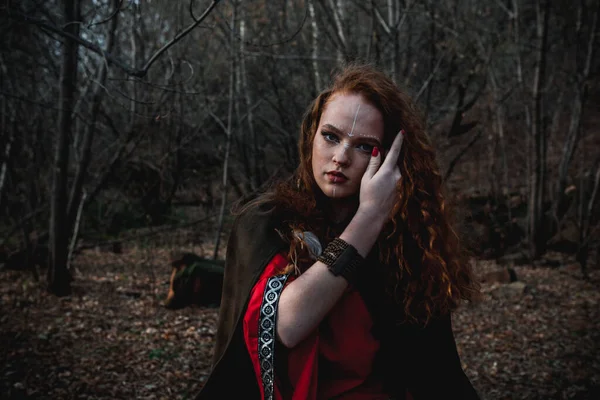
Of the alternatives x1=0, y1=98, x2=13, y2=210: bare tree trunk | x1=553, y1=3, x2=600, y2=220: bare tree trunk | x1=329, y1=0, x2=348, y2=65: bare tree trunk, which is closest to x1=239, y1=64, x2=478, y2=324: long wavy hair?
x1=0, y1=98, x2=13, y2=210: bare tree trunk

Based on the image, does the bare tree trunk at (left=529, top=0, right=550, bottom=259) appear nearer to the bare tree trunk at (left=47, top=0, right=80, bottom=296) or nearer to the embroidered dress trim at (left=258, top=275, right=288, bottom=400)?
the bare tree trunk at (left=47, top=0, right=80, bottom=296)

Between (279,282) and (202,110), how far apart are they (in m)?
8.83

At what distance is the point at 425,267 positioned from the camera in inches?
75.7

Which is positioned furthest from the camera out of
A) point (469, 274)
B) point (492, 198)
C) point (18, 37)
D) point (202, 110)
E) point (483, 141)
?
point (483, 141)

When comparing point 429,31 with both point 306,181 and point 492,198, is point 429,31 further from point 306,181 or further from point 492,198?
point 306,181

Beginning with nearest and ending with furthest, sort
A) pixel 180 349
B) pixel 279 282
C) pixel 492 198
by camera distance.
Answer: pixel 279 282
pixel 180 349
pixel 492 198

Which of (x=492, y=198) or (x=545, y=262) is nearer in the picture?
(x=545, y=262)

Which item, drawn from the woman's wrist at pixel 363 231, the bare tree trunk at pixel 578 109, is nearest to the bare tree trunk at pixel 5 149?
the woman's wrist at pixel 363 231

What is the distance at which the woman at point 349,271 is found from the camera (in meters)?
1.58

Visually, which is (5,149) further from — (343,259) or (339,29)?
(343,259)

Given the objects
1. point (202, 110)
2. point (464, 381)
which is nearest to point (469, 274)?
point (464, 381)

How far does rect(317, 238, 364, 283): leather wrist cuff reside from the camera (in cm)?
153

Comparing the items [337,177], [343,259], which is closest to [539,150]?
[337,177]

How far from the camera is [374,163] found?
5.83 feet
